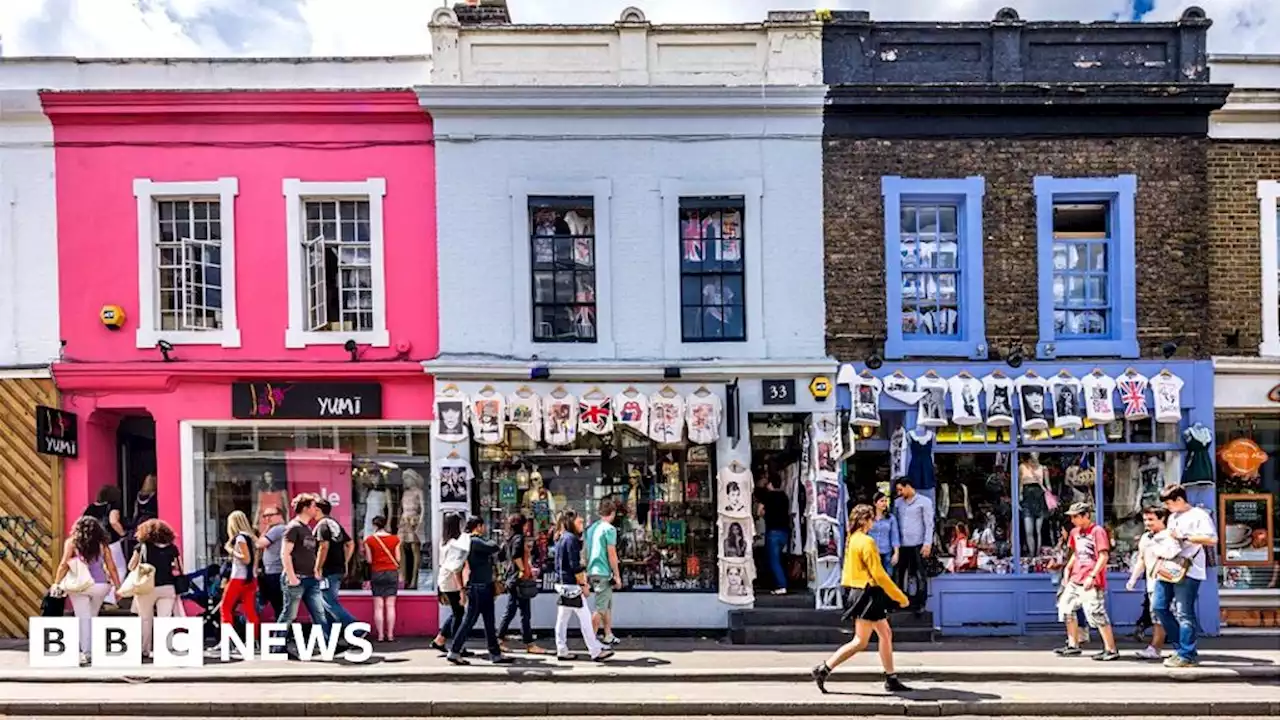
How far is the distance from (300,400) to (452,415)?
2.00m

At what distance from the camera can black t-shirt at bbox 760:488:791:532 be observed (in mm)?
13867

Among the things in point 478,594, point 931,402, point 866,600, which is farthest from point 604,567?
point 931,402

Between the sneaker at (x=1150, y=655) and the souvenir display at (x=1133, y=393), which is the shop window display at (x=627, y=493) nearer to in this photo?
the sneaker at (x=1150, y=655)

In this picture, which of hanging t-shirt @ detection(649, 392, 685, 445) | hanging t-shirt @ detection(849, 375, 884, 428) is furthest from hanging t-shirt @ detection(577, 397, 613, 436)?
hanging t-shirt @ detection(849, 375, 884, 428)

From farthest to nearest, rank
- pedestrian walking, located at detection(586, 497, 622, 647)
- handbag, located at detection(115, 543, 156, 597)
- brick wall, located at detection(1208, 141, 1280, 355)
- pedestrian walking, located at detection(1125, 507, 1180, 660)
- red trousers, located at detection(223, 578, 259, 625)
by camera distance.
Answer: brick wall, located at detection(1208, 141, 1280, 355) < pedestrian walking, located at detection(586, 497, 622, 647) < red trousers, located at detection(223, 578, 259, 625) < handbag, located at detection(115, 543, 156, 597) < pedestrian walking, located at detection(1125, 507, 1180, 660)

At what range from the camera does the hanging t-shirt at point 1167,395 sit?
13281 mm

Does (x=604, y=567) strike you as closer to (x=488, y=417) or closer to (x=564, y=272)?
(x=488, y=417)

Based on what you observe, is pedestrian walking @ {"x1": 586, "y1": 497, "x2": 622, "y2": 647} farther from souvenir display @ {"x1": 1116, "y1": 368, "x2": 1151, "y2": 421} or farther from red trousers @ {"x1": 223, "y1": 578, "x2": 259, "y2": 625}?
souvenir display @ {"x1": 1116, "y1": 368, "x2": 1151, "y2": 421}

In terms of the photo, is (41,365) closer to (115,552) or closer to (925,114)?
(115,552)

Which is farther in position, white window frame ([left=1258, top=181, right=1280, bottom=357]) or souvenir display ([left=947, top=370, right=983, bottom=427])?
white window frame ([left=1258, top=181, right=1280, bottom=357])

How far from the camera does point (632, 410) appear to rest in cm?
1338

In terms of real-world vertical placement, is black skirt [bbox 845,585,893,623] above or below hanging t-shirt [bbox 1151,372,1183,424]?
below

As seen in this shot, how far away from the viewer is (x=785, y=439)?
46.1ft

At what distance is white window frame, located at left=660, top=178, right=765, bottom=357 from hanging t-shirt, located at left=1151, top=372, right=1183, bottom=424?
5115 millimetres
